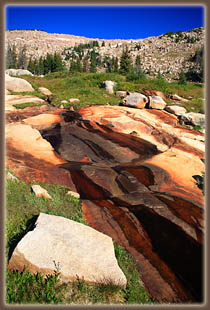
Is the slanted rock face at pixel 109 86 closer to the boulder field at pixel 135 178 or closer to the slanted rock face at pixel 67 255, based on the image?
the boulder field at pixel 135 178

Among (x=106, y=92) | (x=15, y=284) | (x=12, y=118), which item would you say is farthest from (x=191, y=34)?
(x=15, y=284)

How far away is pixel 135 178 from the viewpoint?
7.66 m

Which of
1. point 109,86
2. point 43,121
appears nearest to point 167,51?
point 109,86

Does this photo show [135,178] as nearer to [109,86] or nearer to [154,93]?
[154,93]

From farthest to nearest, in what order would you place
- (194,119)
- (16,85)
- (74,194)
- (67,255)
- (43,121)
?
1. (16,85)
2. (194,119)
3. (43,121)
4. (74,194)
5. (67,255)

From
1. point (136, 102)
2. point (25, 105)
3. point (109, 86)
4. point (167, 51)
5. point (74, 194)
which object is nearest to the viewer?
point (74, 194)

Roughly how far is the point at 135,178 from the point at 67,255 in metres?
4.34

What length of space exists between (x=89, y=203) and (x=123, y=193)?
4.30ft

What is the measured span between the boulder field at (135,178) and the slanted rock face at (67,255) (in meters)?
0.81

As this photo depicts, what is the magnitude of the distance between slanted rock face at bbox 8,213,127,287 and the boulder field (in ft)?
2.65

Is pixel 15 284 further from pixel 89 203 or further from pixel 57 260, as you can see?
pixel 89 203

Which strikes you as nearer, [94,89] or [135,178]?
[135,178]

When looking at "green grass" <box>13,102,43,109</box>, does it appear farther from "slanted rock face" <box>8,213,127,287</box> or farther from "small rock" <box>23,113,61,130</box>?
"slanted rock face" <box>8,213,127,287</box>

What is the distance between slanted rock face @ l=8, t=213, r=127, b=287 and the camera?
149 inches
